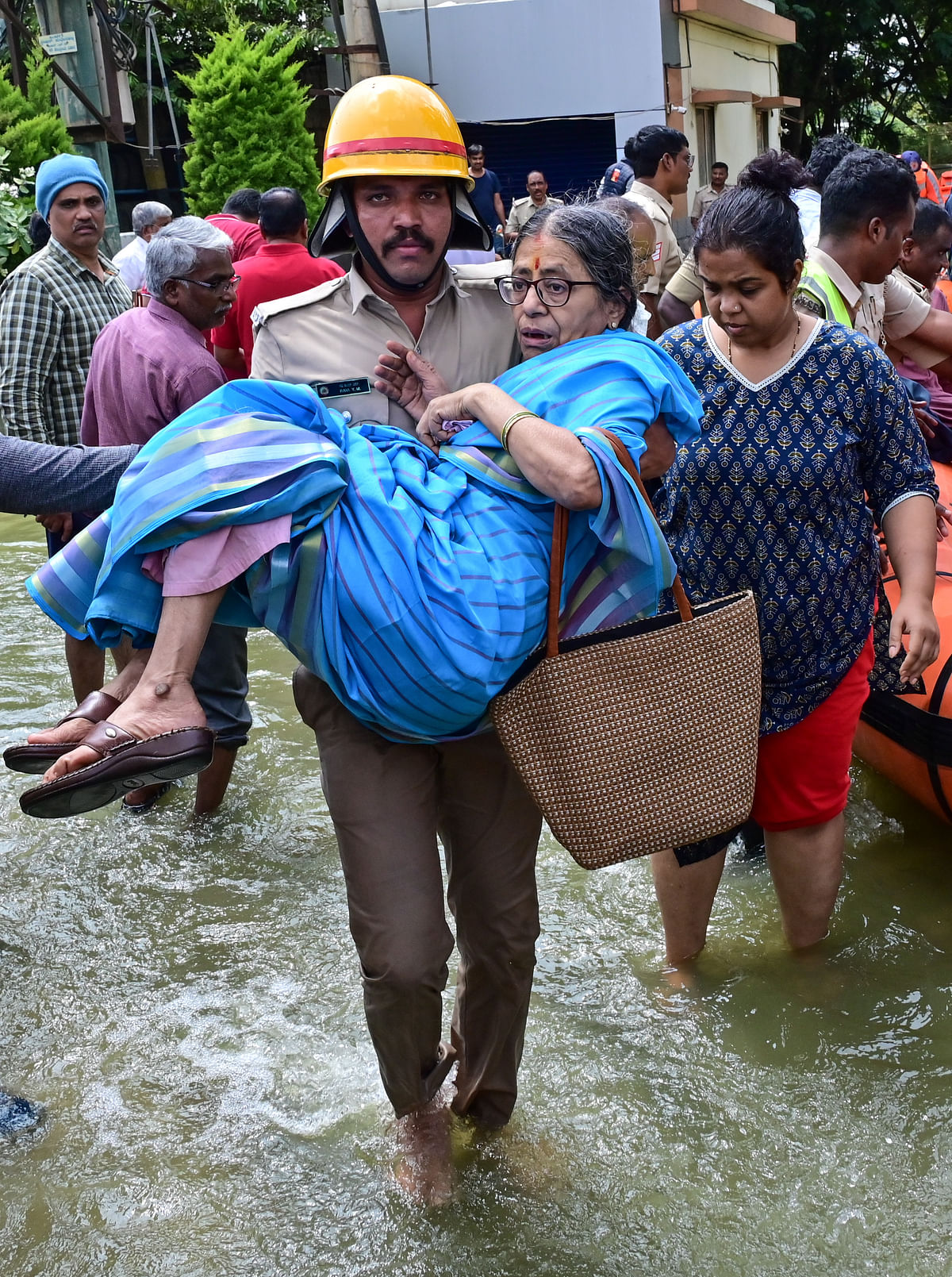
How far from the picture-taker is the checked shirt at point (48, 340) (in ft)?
16.6

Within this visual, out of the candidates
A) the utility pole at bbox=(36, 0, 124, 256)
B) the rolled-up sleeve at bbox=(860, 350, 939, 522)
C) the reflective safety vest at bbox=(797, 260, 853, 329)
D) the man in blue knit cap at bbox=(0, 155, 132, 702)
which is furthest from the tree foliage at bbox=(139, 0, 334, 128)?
the rolled-up sleeve at bbox=(860, 350, 939, 522)

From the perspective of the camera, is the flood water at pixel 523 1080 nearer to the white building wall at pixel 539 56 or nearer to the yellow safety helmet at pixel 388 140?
the yellow safety helmet at pixel 388 140

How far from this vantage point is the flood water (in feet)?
8.91

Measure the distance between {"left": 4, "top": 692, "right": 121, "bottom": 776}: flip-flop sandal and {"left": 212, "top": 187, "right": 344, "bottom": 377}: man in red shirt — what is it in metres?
3.65

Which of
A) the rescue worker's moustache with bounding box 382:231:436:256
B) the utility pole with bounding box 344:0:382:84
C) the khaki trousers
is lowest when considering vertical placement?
the khaki trousers

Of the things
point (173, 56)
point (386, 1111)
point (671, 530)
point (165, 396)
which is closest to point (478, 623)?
point (671, 530)

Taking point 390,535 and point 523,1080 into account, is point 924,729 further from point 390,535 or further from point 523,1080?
point 390,535

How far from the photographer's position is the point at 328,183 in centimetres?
265

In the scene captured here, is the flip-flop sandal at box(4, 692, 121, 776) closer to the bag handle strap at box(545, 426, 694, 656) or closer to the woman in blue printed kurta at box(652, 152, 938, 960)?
the bag handle strap at box(545, 426, 694, 656)

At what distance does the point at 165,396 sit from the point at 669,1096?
8.88 feet

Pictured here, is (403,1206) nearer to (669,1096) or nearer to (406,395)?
(669,1096)

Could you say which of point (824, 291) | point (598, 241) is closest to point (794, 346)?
point (824, 291)

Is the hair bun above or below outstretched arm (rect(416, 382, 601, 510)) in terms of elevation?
above

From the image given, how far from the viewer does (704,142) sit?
71.4 feet
